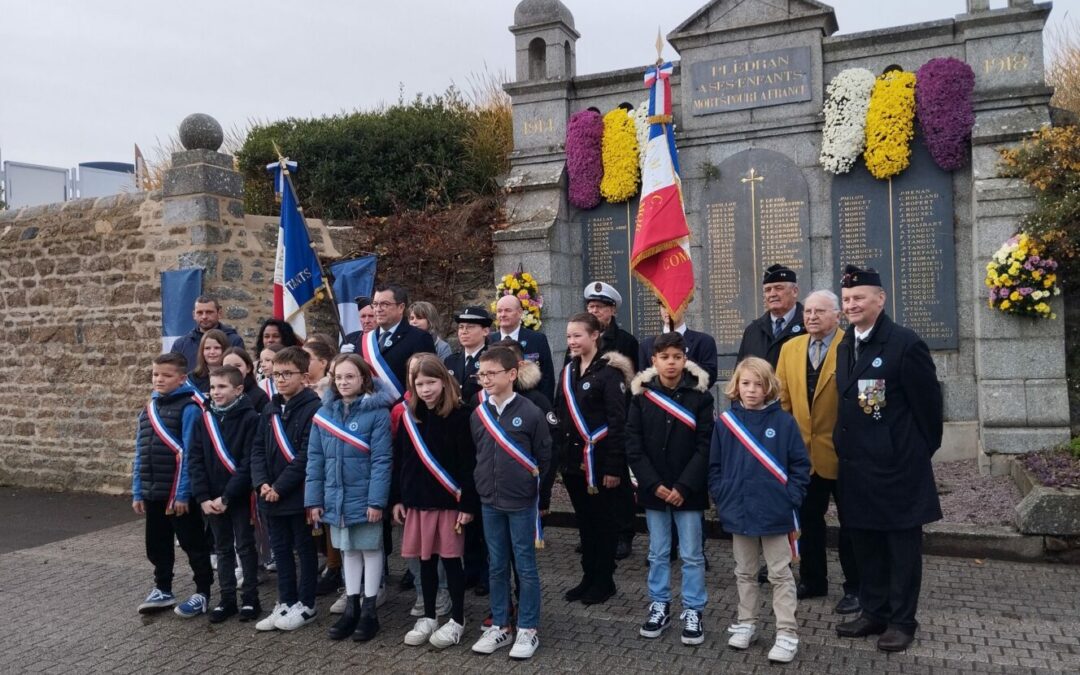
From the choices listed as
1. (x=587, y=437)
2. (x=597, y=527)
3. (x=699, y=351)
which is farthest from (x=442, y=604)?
(x=699, y=351)

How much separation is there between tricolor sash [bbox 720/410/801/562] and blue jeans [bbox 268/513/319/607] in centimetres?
248

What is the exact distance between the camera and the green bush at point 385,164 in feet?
39.6

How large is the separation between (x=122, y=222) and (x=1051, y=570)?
→ 912cm

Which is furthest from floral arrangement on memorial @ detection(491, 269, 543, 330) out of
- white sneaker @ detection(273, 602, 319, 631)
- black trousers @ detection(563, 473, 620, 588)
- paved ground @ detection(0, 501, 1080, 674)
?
white sneaker @ detection(273, 602, 319, 631)

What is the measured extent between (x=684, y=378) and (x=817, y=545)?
1405mm

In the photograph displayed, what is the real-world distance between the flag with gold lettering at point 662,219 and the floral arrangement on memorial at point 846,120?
153cm

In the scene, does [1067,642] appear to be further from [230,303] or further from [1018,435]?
[230,303]

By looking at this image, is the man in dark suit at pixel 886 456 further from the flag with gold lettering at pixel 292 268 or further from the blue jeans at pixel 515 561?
the flag with gold lettering at pixel 292 268

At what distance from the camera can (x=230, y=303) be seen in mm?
9023

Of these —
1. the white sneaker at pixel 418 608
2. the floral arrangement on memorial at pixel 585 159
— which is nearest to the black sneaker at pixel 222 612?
the white sneaker at pixel 418 608

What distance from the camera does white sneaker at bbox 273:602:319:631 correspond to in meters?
4.86

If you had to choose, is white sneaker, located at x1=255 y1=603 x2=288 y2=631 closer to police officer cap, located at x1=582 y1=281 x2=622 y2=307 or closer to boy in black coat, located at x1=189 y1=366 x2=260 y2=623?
boy in black coat, located at x1=189 y1=366 x2=260 y2=623

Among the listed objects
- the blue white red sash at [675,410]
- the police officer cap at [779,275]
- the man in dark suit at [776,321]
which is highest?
the police officer cap at [779,275]

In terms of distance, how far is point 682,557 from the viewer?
4.57 meters
